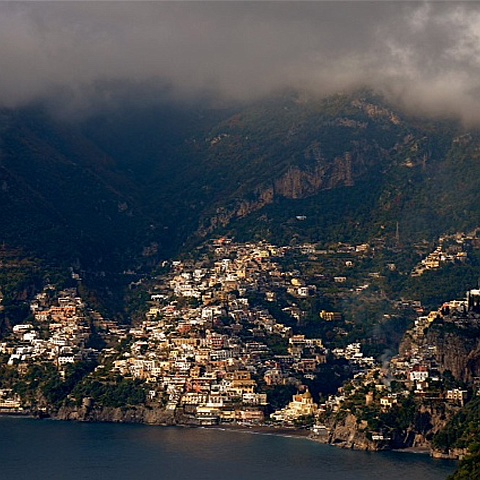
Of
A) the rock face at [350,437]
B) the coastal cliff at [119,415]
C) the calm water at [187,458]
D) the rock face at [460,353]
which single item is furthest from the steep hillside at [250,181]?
the calm water at [187,458]

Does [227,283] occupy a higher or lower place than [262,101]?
lower

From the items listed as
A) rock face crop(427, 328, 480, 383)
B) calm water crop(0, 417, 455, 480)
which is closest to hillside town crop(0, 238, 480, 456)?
rock face crop(427, 328, 480, 383)

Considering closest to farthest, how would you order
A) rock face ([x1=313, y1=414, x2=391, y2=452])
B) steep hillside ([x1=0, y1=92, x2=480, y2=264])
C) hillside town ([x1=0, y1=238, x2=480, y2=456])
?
rock face ([x1=313, y1=414, x2=391, y2=452]), hillside town ([x1=0, y1=238, x2=480, y2=456]), steep hillside ([x1=0, y1=92, x2=480, y2=264])

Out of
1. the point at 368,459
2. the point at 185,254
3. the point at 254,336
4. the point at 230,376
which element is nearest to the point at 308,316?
the point at 254,336

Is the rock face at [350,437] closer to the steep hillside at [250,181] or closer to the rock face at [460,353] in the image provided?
the rock face at [460,353]

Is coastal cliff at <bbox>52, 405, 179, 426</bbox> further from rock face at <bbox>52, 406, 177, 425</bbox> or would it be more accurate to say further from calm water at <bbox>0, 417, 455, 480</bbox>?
calm water at <bbox>0, 417, 455, 480</bbox>

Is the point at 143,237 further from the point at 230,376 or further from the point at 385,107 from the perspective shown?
the point at 230,376

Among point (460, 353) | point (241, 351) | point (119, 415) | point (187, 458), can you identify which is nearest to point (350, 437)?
point (460, 353)

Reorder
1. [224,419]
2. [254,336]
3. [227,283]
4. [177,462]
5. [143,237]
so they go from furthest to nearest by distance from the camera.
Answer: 1. [143,237]
2. [227,283]
3. [254,336]
4. [224,419]
5. [177,462]
